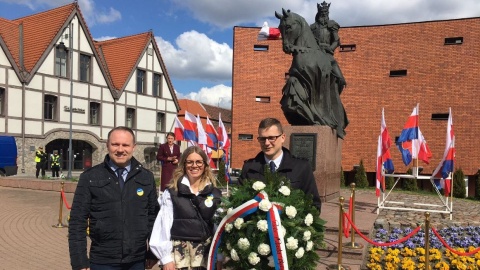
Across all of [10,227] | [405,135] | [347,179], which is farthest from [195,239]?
[347,179]

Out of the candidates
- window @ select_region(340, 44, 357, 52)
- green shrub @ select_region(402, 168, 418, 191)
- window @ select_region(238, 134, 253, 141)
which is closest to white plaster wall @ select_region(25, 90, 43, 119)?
window @ select_region(238, 134, 253, 141)

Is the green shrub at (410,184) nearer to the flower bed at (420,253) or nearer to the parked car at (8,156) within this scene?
the flower bed at (420,253)

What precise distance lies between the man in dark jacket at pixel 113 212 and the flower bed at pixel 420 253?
3.87 metres

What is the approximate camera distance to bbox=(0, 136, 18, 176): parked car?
23359 millimetres

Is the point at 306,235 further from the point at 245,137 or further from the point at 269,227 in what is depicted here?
the point at 245,137

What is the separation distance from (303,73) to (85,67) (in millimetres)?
24385

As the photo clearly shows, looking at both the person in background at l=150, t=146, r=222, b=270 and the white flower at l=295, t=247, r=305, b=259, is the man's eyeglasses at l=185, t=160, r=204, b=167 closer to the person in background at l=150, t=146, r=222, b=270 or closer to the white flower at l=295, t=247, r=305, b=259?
the person in background at l=150, t=146, r=222, b=270

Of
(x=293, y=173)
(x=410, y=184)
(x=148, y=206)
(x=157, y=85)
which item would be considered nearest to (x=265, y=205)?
(x=293, y=173)

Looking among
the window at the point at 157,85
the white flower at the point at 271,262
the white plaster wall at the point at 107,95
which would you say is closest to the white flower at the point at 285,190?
the white flower at the point at 271,262

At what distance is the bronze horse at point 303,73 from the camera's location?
29.9 ft

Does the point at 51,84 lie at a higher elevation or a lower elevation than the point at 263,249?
higher

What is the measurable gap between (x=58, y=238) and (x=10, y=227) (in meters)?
1.76

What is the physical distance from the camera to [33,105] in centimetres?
2656

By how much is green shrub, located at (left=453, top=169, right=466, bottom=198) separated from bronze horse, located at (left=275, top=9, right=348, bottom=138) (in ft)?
44.7
